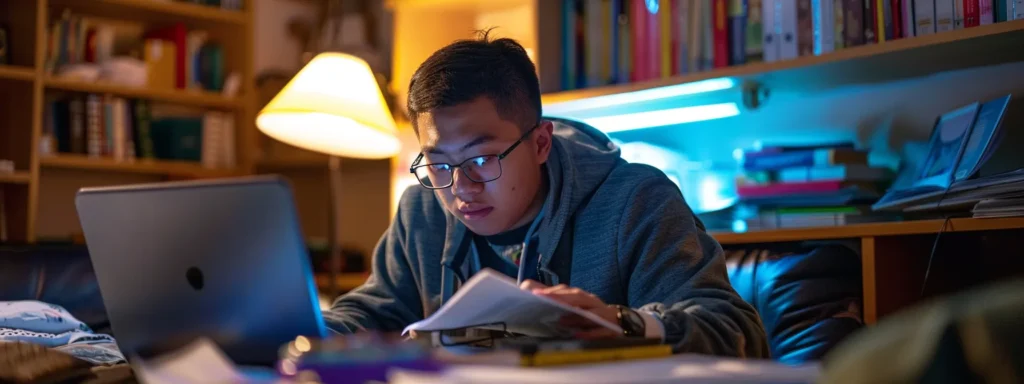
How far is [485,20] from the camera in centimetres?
320

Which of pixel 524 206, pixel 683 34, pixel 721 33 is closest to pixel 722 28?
pixel 721 33

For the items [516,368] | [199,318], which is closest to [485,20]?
[199,318]

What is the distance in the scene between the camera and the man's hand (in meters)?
1.01

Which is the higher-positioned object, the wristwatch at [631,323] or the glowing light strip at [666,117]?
the glowing light strip at [666,117]

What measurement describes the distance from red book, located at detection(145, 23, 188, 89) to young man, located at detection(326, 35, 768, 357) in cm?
237

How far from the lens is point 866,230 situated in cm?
185

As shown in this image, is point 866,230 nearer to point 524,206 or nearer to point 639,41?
point 524,206

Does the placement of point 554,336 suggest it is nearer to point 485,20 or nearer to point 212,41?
point 485,20

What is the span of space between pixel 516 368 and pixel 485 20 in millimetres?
2538

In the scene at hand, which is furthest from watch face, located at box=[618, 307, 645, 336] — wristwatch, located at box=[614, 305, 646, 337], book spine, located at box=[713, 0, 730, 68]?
book spine, located at box=[713, 0, 730, 68]

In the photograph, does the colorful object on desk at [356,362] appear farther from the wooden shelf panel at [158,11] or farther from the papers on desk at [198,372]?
the wooden shelf panel at [158,11]

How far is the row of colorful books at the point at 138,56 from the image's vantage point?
11.4 feet

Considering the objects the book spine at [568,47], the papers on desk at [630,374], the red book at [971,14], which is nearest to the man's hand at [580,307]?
the papers on desk at [630,374]

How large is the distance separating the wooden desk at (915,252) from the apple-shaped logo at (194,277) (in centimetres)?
127
